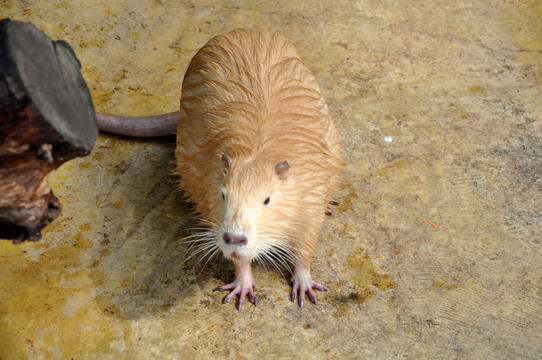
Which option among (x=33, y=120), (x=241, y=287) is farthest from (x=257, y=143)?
(x=33, y=120)

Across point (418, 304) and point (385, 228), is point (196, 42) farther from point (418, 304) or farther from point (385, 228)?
point (418, 304)

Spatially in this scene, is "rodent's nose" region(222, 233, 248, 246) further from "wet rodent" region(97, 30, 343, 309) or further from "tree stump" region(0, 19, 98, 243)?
"tree stump" region(0, 19, 98, 243)

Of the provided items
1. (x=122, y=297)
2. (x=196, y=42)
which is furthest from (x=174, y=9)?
(x=122, y=297)

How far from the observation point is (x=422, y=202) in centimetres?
389

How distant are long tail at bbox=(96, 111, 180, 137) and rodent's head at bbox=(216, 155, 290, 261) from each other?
46.9 inches

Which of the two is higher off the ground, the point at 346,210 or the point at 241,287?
the point at 346,210

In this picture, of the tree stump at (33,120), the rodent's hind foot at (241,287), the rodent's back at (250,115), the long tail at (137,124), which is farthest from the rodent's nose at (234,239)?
the long tail at (137,124)

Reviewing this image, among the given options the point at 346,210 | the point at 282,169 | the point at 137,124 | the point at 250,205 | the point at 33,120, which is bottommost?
the point at 346,210

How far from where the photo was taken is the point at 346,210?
3836 millimetres

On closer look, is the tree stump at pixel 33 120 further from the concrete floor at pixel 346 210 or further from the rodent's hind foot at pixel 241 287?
the rodent's hind foot at pixel 241 287

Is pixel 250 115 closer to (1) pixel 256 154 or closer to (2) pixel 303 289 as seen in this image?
(1) pixel 256 154

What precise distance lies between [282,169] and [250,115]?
45 cm

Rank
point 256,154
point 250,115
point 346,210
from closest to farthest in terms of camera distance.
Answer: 1. point 256,154
2. point 250,115
3. point 346,210

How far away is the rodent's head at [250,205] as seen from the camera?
2836mm
